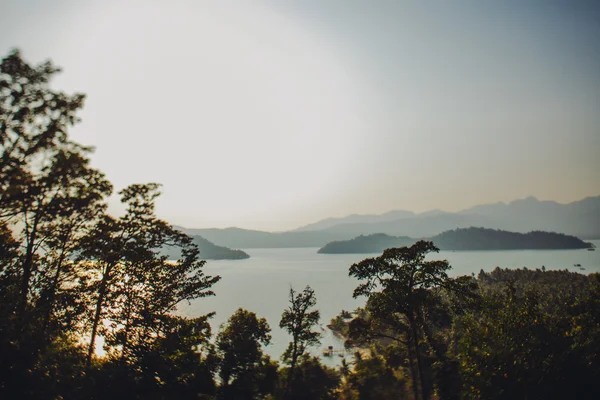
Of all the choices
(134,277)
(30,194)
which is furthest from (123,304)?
(30,194)

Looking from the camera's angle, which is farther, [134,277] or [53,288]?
[134,277]

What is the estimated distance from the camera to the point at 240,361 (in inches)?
944

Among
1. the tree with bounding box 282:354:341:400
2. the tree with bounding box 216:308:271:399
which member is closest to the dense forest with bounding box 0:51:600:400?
the tree with bounding box 216:308:271:399

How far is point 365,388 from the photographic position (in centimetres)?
2694

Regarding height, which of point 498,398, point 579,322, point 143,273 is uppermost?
point 143,273

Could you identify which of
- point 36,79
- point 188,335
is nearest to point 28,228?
point 36,79

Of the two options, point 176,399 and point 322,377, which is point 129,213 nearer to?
point 176,399

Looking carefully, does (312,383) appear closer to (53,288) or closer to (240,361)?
(240,361)

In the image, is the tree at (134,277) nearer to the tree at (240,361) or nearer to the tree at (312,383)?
the tree at (240,361)

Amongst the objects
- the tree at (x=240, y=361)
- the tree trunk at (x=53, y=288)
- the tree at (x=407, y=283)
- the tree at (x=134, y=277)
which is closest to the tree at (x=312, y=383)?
the tree at (x=240, y=361)

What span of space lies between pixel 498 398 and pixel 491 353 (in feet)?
5.52

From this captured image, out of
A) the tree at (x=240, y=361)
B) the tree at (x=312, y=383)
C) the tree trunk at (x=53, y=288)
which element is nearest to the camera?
the tree trunk at (x=53, y=288)

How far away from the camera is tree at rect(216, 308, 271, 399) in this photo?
23.5 metres

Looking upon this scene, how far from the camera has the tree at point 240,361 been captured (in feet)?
77.0
